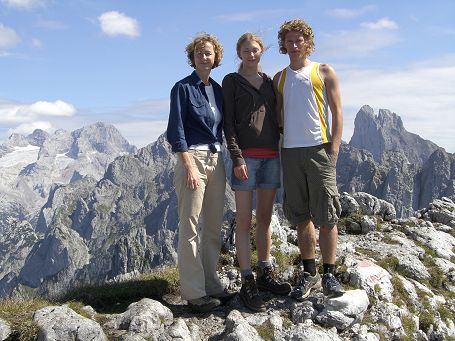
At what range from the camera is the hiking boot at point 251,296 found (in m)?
9.70

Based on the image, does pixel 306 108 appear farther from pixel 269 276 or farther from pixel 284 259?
pixel 284 259

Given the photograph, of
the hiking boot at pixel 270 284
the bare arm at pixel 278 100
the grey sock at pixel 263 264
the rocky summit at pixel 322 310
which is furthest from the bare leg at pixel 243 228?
the bare arm at pixel 278 100

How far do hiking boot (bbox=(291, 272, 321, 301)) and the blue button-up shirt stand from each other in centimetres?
395

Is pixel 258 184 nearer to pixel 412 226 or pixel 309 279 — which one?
pixel 309 279

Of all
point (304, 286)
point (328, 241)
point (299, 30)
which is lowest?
point (304, 286)

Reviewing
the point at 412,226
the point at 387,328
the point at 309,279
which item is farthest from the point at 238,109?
the point at 412,226

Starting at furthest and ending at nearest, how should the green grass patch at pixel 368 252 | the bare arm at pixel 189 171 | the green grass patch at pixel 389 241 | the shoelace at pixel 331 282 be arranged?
the green grass patch at pixel 389 241 < the green grass patch at pixel 368 252 < the shoelace at pixel 331 282 < the bare arm at pixel 189 171

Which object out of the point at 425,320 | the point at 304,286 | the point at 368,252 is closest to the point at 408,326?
the point at 425,320

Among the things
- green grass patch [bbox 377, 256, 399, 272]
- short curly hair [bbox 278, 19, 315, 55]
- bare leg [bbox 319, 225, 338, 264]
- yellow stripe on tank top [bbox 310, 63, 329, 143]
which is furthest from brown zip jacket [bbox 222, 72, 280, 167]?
green grass patch [bbox 377, 256, 399, 272]

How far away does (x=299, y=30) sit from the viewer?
371 inches

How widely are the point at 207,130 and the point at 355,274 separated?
18.4 feet

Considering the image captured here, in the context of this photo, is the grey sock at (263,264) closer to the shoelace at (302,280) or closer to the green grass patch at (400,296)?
the shoelace at (302,280)

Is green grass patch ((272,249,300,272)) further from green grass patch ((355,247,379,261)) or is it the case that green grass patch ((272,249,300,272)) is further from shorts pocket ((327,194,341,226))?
shorts pocket ((327,194,341,226))

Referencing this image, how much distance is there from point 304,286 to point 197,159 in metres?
3.96
